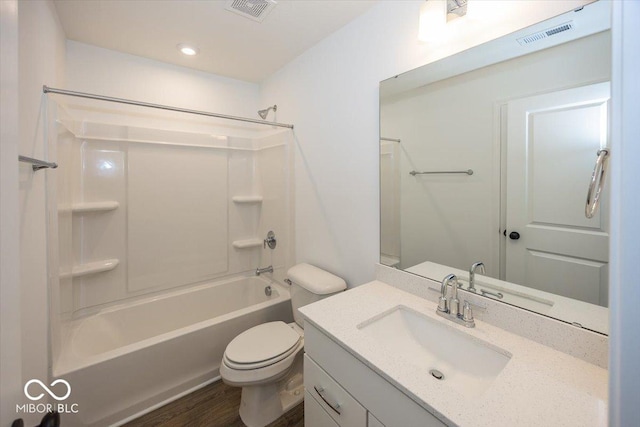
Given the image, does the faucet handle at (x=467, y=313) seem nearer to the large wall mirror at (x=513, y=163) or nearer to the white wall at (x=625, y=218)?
the large wall mirror at (x=513, y=163)

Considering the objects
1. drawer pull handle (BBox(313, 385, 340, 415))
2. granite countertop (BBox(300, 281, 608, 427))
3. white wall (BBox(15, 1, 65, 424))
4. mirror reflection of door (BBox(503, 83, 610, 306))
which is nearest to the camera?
granite countertop (BBox(300, 281, 608, 427))

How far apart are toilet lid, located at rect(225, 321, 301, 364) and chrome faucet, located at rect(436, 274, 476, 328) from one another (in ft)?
2.86

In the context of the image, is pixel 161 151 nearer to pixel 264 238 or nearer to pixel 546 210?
pixel 264 238

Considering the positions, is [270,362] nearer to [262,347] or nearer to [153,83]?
[262,347]

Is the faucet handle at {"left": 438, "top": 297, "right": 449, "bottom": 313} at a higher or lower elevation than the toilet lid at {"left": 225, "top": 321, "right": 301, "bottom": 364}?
higher

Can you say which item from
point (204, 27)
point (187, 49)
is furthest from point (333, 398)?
point (187, 49)

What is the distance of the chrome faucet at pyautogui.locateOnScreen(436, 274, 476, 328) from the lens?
106 cm

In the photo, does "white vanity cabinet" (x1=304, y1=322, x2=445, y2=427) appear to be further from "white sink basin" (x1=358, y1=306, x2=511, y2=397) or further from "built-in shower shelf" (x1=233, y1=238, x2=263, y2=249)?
"built-in shower shelf" (x1=233, y1=238, x2=263, y2=249)

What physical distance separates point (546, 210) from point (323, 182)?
127 cm

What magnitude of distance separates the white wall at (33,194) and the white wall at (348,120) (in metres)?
1.46

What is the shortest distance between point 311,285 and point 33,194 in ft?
4.65

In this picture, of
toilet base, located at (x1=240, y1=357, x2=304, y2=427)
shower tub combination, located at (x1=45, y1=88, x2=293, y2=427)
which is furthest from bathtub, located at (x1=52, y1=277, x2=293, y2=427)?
toilet base, located at (x1=240, y1=357, x2=304, y2=427)

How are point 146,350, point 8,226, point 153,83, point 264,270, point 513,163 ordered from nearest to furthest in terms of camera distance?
1. point 8,226
2. point 513,163
3. point 146,350
4. point 153,83
5. point 264,270

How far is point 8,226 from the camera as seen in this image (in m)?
0.49
